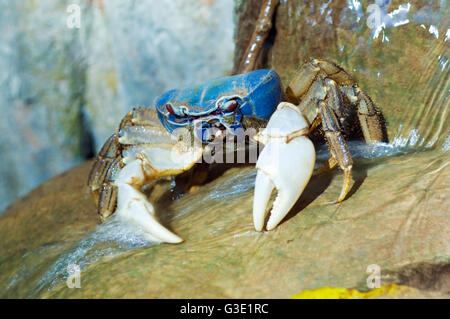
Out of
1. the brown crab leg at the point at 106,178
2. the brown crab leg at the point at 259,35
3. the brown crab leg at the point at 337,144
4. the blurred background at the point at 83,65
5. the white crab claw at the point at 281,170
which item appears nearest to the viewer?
the white crab claw at the point at 281,170

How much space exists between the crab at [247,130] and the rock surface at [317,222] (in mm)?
115

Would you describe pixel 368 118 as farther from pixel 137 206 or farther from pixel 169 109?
pixel 137 206

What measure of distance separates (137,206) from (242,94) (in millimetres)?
789

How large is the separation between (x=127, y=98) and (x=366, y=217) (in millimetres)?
3464

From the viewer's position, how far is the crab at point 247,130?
178 centimetres

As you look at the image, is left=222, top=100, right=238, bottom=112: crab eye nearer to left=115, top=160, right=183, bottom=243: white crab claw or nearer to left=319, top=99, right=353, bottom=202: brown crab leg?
left=319, top=99, right=353, bottom=202: brown crab leg

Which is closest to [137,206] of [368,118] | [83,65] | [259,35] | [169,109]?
[169,109]

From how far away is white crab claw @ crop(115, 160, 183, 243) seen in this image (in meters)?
1.93

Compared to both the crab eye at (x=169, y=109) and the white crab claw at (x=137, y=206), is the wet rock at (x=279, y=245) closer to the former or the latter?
the white crab claw at (x=137, y=206)

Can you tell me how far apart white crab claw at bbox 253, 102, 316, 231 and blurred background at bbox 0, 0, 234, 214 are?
8.31 feet

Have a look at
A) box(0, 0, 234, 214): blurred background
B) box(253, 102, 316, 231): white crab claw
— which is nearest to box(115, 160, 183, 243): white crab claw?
box(253, 102, 316, 231): white crab claw

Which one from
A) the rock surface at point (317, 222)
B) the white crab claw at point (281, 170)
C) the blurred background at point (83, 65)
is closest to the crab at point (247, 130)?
the white crab claw at point (281, 170)
